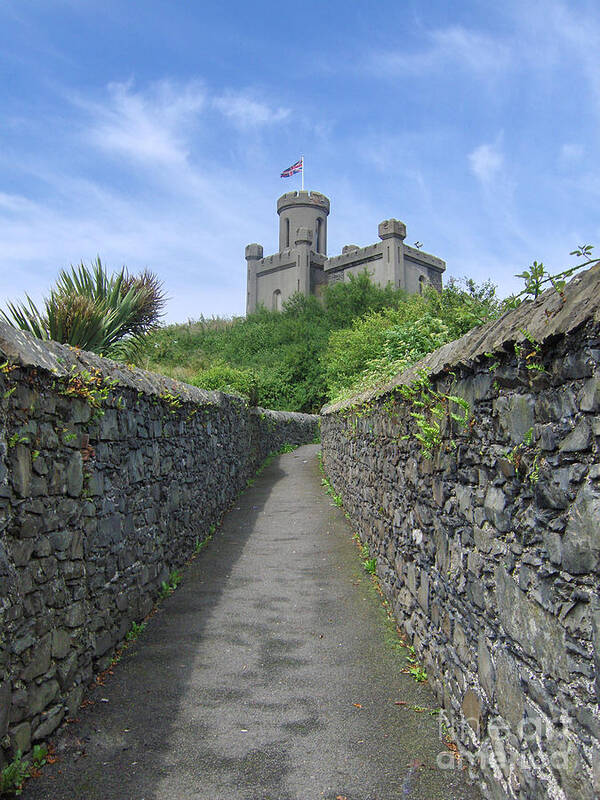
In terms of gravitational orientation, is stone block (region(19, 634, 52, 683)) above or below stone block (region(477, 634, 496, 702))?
below

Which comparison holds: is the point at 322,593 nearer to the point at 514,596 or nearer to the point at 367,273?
the point at 514,596

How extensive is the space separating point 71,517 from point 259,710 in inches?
75.1

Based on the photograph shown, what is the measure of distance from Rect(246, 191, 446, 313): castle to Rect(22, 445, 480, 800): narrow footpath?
41.4 metres

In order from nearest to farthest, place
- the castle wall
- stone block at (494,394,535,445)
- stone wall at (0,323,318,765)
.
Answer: stone block at (494,394,535,445)
stone wall at (0,323,318,765)
the castle wall

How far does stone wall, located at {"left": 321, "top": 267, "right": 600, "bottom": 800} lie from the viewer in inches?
89.7

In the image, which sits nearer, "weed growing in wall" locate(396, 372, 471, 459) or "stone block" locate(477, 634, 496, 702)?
"stone block" locate(477, 634, 496, 702)

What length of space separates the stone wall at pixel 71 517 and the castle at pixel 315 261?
4135 cm

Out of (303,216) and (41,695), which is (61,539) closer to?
(41,695)

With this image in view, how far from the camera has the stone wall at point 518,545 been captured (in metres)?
2.28

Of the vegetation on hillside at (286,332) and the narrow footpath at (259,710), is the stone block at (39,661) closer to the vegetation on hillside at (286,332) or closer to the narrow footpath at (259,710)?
the narrow footpath at (259,710)

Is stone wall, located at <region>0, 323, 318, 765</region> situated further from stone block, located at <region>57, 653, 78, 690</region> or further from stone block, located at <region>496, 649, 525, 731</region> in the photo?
stone block, located at <region>496, 649, 525, 731</region>

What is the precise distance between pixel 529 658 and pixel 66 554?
3.05 m

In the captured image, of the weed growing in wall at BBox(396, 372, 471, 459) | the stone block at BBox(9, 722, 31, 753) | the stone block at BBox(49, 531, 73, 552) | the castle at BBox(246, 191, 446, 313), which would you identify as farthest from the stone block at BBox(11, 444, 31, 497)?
the castle at BBox(246, 191, 446, 313)

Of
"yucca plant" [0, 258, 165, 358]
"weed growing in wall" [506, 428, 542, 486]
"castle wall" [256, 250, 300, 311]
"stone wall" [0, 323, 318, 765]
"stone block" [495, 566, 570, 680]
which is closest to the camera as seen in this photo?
"stone block" [495, 566, 570, 680]
